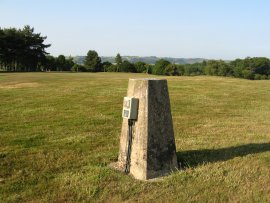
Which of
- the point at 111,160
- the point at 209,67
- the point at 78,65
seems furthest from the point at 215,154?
the point at 209,67

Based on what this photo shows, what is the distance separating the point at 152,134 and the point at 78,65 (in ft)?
286

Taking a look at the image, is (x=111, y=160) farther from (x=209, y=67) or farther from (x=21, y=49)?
(x=209, y=67)

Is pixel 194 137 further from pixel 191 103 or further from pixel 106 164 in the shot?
pixel 191 103

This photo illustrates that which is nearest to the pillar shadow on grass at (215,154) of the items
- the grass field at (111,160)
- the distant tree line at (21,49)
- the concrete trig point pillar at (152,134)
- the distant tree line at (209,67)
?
the grass field at (111,160)

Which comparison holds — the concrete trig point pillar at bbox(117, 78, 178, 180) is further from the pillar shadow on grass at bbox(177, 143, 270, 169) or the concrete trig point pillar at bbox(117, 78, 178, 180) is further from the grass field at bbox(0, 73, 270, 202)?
the pillar shadow on grass at bbox(177, 143, 270, 169)

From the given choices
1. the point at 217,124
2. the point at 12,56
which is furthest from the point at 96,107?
the point at 12,56

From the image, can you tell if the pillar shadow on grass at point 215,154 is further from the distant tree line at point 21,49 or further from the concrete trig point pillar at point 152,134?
the distant tree line at point 21,49

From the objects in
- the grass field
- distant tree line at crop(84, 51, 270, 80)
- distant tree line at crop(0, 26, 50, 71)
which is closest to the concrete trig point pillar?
the grass field

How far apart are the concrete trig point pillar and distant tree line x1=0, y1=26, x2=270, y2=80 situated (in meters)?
65.8

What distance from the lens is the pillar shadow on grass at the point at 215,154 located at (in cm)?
620

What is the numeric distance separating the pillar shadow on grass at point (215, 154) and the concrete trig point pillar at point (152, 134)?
522mm

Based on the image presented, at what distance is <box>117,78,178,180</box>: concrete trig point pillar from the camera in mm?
5492

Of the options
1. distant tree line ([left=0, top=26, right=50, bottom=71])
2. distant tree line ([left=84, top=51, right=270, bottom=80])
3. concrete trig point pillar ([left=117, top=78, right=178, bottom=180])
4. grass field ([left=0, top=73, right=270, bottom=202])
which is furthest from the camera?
distant tree line ([left=84, top=51, right=270, bottom=80])

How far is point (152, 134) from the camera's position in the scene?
18.1 feet
